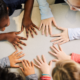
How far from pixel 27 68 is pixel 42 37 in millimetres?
229

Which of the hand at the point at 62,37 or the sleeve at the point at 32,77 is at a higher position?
the hand at the point at 62,37

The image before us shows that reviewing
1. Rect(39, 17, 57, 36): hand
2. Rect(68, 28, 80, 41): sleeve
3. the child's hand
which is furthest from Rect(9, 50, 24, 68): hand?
Rect(68, 28, 80, 41): sleeve

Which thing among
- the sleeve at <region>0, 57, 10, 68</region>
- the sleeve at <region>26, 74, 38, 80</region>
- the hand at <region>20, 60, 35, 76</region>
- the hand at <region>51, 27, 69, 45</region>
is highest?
the hand at <region>51, 27, 69, 45</region>

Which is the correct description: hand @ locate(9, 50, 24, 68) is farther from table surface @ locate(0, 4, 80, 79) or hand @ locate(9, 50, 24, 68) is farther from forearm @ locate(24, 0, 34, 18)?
forearm @ locate(24, 0, 34, 18)

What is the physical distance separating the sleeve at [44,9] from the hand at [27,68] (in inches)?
13.1

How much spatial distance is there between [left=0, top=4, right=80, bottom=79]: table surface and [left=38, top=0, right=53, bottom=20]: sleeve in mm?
34

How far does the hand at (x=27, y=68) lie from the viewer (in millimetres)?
635

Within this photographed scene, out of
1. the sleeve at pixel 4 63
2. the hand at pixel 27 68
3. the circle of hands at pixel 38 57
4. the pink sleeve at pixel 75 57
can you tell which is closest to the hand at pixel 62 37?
the circle of hands at pixel 38 57

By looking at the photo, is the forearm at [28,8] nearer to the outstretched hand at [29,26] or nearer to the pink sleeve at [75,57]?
the outstretched hand at [29,26]

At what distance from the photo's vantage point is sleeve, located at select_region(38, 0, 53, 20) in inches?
29.0

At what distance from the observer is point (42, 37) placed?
71 cm

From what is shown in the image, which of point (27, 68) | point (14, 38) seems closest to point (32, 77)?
point (27, 68)

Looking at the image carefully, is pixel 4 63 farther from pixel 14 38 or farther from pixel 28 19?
pixel 28 19

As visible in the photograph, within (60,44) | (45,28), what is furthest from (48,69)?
(45,28)
